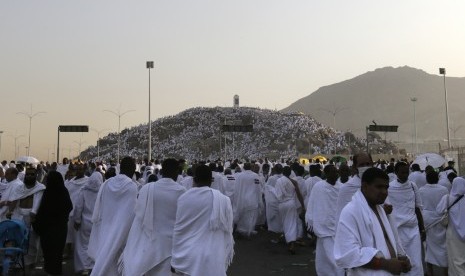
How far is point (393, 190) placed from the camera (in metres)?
8.32

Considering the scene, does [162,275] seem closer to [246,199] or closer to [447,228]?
[447,228]

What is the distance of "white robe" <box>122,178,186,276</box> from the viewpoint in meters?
6.26

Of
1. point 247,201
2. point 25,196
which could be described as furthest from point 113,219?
point 247,201

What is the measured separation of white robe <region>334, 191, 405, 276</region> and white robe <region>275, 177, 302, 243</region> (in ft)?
27.7

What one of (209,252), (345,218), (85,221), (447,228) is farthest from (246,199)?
(345,218)

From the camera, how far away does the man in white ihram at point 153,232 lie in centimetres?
626

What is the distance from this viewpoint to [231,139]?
10031 centimetres

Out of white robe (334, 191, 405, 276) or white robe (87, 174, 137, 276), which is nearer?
white robe (334, 191, 405, 276)

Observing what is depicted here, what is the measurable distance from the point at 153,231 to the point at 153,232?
0.01 metres

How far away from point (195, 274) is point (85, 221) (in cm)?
535

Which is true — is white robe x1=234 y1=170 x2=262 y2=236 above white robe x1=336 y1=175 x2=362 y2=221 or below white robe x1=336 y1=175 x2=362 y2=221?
below

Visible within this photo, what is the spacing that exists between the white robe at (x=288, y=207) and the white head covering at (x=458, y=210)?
4.59 m

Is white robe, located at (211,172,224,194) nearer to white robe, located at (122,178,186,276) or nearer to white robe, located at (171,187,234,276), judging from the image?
white robe, located at (122,178,186,276)

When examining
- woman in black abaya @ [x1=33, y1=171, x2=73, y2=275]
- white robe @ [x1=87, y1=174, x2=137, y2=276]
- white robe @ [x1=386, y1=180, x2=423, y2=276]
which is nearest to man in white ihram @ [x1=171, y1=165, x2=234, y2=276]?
white robe @ [x1=87, y1=174, x2=137, y2=276]
